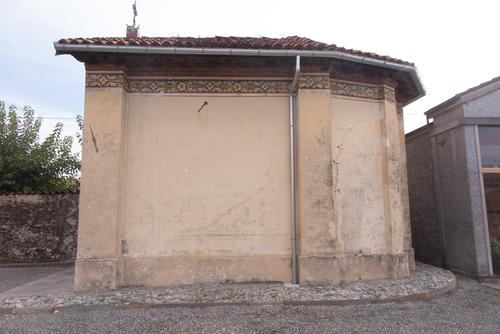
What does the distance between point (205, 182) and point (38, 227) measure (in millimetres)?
6385

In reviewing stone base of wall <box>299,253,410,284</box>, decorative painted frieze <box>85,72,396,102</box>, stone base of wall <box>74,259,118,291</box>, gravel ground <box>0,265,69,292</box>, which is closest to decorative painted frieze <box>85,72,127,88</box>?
decorative painted frieze <box>85,72,396,102</box>

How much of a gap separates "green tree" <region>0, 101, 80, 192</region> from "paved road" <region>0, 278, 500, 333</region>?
292 inches

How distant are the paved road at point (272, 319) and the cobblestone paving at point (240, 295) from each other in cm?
17

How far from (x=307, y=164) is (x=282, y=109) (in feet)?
3.87

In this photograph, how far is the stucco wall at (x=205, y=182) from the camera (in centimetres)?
681

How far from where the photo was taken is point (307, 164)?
688cm

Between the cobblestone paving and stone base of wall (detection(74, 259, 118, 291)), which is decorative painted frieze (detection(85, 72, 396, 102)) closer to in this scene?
stone base of wall (detection(74, 259, 118, 291))

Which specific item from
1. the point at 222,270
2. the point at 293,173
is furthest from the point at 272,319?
the point at 293,173

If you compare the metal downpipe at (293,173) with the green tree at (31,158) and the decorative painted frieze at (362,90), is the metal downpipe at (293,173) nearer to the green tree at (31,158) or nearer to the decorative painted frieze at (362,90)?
the decorative painted frieze at (362,90)

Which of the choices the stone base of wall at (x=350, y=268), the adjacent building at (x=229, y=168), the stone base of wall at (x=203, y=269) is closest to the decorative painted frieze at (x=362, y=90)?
the adjacent building at (x=229, y=168)

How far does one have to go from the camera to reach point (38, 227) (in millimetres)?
10648

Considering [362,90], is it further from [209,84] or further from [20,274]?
[20,274]

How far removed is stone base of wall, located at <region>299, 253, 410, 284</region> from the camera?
6.62 metres

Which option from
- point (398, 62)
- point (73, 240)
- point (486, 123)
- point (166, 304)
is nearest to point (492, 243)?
point (486, 123)
